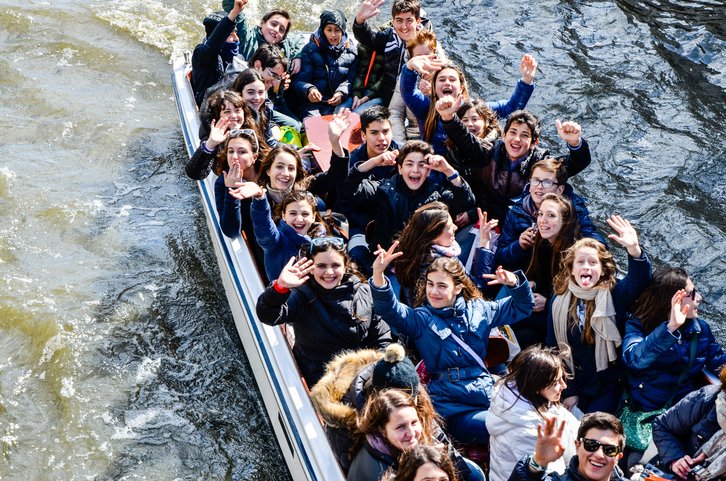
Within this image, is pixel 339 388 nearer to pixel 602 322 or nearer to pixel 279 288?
pixel 279 288

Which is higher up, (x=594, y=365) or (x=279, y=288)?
(x=279, y=288)

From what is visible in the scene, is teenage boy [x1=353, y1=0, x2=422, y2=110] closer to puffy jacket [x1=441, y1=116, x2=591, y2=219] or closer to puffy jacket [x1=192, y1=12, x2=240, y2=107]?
puffy jacket [x1=192, y1=12, x2=240, y2=107]

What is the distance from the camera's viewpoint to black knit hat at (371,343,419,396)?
3479 mm

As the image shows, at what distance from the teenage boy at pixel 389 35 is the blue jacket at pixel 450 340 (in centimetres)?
277

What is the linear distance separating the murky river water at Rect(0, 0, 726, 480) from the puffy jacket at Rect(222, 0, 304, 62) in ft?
4.48

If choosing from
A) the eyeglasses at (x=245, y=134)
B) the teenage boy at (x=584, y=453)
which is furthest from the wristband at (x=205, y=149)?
the teenage boy at (x=584, y=453)

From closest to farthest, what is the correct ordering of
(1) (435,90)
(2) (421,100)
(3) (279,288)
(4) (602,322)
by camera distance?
(3) (279,288) < (4) (602,322) < (1) (435,90) < (2) (421,100)

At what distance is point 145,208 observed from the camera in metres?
7.37

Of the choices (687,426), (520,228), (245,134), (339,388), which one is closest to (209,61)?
(245,134)

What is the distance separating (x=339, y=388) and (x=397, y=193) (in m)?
1.59

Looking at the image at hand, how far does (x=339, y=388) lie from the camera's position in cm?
371

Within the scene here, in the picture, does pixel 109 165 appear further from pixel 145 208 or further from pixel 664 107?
pixel 664 107

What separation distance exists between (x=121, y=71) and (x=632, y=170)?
16.5ft

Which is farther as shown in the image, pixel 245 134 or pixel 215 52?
pixel 215 52
